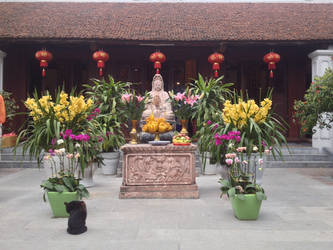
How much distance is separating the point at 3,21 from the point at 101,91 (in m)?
5.20

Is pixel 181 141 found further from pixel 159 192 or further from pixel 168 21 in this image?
pixel 168 21

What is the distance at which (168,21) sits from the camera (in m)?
11.1

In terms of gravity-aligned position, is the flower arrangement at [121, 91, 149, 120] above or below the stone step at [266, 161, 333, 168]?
above

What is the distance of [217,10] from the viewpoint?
41.0 feet

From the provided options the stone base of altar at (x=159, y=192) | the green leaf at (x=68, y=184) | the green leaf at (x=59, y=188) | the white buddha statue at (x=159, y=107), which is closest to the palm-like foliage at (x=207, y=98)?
the white buddha statue at (x=159, y=107)

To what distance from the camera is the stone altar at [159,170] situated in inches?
197

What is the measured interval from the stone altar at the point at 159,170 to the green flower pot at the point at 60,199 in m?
1.23

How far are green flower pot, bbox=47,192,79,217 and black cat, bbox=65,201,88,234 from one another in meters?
0.46

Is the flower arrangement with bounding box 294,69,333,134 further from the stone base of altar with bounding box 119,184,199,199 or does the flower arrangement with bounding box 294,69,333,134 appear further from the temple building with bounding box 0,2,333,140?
the temple building with bounding box 0,2,333,140

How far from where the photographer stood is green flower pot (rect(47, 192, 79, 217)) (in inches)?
152

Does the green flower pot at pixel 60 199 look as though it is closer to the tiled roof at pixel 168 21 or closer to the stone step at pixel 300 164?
the stone step at pixel 300 164

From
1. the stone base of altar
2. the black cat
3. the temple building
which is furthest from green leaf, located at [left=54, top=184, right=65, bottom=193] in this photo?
the temple building

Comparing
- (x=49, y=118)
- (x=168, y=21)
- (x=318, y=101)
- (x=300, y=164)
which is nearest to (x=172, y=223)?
(x=49, y=118)

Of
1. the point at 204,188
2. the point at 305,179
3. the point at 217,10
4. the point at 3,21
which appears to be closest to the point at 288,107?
the point at 217,10
